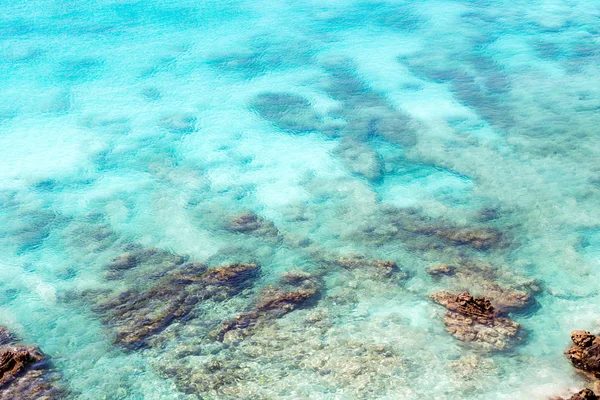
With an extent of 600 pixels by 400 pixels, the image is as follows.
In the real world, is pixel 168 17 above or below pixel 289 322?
above

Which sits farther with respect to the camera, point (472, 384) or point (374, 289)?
point (374, 289)

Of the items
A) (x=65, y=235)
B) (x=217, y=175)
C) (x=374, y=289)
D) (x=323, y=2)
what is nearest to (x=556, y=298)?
(x=374, y=289)

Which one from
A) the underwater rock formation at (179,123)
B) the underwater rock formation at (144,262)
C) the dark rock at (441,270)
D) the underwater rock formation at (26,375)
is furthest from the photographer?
the underwater rock formation at (179,123)

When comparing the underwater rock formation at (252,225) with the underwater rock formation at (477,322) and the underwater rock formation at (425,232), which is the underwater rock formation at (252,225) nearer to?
the underwater rock formation at (425,232)

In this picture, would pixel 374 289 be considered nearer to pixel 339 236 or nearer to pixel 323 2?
pixel 339 236

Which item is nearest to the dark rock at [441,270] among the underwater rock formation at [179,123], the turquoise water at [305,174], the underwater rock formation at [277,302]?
the turquoise water at [305,174]
